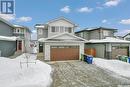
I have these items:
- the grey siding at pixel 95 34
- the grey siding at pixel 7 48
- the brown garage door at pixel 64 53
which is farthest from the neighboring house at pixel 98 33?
the grey siding at pixel 7 48

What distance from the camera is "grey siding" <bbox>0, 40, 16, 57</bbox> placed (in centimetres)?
2555

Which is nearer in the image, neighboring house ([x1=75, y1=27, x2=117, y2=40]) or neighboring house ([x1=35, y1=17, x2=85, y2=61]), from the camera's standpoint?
neighboring house ([x1=35, y1=17, x2=85, y2=61])

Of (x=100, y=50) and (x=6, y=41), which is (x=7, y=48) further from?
(x=100, y=50)

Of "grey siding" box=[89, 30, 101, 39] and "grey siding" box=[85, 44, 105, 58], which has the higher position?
"grey siding" box=[89, 30, 101, 39]

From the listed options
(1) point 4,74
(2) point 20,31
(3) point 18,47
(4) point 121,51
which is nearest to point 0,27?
(3) point 18,47

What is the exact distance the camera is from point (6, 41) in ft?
89.0

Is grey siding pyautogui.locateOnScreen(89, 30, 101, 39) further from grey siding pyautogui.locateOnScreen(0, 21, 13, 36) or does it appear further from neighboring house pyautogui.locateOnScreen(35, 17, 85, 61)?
grey siding pyautogui.locateOnScreen(0, 21, 13, 36)

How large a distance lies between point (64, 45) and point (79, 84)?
13797 millimetres

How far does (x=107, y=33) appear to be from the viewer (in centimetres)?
3603

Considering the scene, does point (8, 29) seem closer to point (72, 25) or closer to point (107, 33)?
point (72, 25)

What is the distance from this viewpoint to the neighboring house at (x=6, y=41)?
1007 inches

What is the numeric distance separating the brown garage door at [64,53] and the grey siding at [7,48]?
322 inches

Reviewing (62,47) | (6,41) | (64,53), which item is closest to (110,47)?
(64,53)

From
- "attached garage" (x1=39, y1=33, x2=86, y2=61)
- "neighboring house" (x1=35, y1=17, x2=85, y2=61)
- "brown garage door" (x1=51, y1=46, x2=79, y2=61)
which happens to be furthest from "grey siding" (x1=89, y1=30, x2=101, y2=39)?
"brown garage door" (x1=51, y1=46, x2=79, y2=61)
